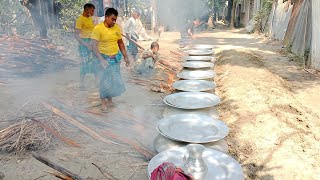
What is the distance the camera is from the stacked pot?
2235 millimetres

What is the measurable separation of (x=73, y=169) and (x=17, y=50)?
5814 mm

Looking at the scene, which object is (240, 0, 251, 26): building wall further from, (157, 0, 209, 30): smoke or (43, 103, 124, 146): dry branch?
(43, 103, 124, 146): dry branch

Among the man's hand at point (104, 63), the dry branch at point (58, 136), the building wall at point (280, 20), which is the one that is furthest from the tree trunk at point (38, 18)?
the building wall at point (280, 20)

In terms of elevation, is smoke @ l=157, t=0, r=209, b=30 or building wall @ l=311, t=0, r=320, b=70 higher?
smoke @ l=157, t=0, r=209, b=30

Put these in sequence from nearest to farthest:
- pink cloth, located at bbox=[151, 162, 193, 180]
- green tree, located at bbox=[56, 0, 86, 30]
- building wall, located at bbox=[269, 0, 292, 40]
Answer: pink cloth, located at bbox=[151, 162, 193, 180], green tree, located at bbox=[56, 0, 86, 30], building wall, located at bbox=[269, 0, 292, 40]

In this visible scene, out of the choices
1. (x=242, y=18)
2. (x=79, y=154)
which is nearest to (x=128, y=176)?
(x=79, y=154)

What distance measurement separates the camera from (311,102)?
5.15 m

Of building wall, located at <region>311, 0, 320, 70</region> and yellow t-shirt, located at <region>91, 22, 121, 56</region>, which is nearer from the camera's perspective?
yellow t-shirt, located at <region>91, 22, 121, 56</region>

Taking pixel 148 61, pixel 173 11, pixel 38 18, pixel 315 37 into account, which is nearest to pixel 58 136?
pixel 148 61

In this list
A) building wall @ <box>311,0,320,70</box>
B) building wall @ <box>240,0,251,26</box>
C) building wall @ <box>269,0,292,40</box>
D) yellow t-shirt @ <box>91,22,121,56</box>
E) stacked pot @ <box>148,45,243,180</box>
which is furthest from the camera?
building wall @ <box>240,0,251,26</box>

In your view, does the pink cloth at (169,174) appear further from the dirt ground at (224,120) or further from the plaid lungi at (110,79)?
the plaid lungi at (110,79)

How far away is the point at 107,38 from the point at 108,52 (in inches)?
9.1

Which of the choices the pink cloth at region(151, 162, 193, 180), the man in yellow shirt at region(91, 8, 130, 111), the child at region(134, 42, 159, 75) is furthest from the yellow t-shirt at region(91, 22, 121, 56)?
the pink cloth at region(151, 162, 193, 180)

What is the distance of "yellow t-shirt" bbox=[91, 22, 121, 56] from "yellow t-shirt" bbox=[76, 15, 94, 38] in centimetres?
134
